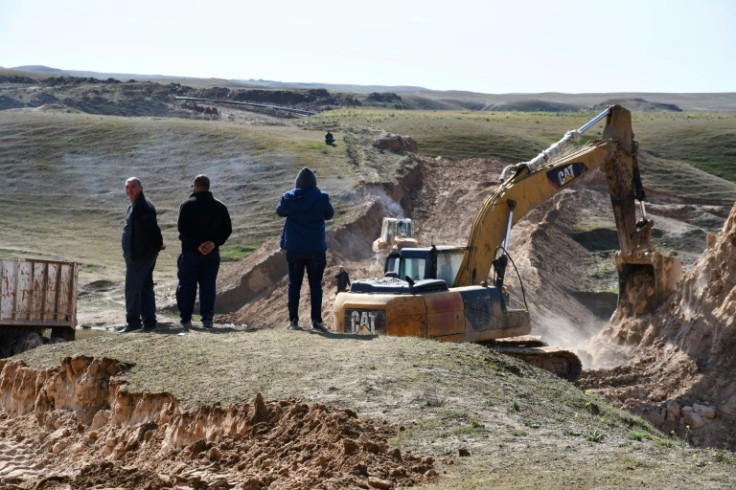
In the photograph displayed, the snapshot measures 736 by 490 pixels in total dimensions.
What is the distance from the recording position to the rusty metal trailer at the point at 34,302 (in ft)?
56.2

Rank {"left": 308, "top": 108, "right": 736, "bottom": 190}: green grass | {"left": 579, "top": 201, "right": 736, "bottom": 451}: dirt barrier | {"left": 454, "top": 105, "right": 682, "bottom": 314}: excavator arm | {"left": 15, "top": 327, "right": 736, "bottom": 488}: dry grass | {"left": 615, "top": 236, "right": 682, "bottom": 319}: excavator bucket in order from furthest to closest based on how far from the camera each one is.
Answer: {"left": 308, "top": 108, "right": 736, "bottom": 190}: green grass < {"left": 615, "top": 236, "right": 682, "bottom": 319}: excavator bucket < {"left": 454, "top": 105, "right": 682, "bottom": 314}: excavator arm < {"left": 579, "top": 201, "right": 736, "bottom": 451}: dirt barrier < {"left": 15, "top": 327, "right": 736, "bottom": 488}: dry grass

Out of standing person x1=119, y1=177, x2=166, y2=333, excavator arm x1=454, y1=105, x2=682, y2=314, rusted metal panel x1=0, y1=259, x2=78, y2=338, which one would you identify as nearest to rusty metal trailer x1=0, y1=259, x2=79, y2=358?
rusted metal panel x1=0, y1=259, x2=78, y2=338

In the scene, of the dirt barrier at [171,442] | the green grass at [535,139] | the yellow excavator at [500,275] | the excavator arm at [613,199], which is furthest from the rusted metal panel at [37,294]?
the green grass at [535,139]

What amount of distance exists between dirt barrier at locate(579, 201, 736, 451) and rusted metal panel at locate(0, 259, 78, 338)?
9.06 m

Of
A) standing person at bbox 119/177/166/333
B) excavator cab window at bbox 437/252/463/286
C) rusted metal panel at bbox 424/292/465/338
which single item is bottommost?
rusted metal panel at bbox 424/292/465/338

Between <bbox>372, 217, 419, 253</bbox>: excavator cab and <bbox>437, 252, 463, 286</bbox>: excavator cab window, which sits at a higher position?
<bbox>437, 252, 463, 286</bbox>: excavator cab window

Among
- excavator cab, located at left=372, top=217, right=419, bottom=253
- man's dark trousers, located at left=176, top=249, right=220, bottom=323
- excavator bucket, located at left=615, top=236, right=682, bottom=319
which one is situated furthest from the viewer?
excavator cab, located at left=372, top=217, right=419, bottom=253

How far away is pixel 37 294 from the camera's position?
17703mm

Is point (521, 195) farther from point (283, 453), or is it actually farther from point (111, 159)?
point (111, 159)

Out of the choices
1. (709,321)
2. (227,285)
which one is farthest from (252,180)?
(709,321)

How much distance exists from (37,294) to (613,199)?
11.8m

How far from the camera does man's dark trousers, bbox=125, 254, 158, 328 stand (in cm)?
1391

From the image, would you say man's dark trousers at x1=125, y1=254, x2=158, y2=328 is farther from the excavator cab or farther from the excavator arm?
the excavator cab

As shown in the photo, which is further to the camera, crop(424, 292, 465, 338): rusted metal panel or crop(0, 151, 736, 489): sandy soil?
crop(424, 292, 465, 338): rusted metal panel
